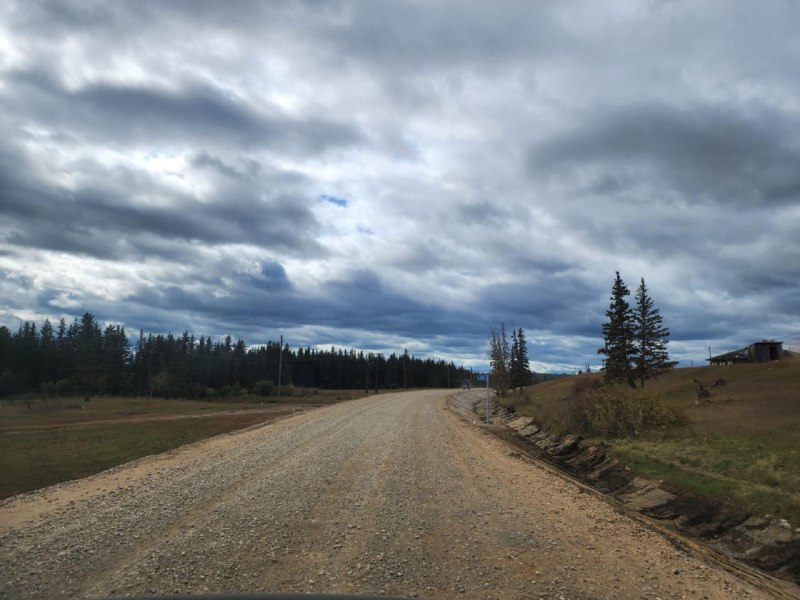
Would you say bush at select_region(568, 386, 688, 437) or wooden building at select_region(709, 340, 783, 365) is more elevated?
wooden building at select_region(709, 340, 783, 365)

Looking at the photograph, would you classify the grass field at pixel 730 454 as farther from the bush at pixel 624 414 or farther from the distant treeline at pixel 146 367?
the distant treeline at pixel 146 367

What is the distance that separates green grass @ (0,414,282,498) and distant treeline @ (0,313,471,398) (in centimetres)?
4461

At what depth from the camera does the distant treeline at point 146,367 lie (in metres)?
83.7

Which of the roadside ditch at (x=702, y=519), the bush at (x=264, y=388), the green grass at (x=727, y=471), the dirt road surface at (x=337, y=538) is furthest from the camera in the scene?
the bush at (x=264, y=388)

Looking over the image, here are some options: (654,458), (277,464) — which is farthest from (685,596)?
(654,458)

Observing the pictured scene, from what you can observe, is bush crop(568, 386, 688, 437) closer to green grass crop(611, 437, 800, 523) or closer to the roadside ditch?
green grass crop(611, 437, 800, 523)

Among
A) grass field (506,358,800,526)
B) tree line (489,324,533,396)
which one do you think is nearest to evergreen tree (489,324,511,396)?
tree line (489,324,533,396)

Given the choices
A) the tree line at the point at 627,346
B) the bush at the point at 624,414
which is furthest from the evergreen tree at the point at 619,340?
the bush at the point at 624,414

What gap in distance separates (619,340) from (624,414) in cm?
3158

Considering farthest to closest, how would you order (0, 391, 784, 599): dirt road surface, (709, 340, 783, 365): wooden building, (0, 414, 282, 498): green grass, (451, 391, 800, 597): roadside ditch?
(709, 340, 783, 365): wooden building
(0, 414, 282, 498): green grass
(451, 391, 800, 597): roadside ditch
(0, 391, 784, 599): dirt road surface

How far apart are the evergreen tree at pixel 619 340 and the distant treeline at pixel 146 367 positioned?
38064 millimetres

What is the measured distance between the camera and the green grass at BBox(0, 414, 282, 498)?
12.4m

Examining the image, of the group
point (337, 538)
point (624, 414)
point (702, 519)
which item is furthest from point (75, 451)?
point (624, 414)

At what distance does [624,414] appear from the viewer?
21.6m
